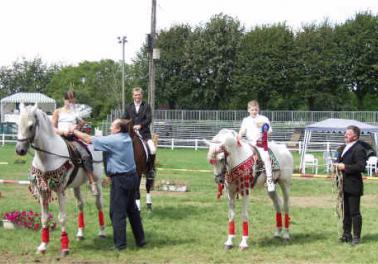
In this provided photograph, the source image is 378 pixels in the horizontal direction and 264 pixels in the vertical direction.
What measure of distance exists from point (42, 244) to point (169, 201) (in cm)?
560

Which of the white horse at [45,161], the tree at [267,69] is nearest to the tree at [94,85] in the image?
the tree at [267,69]

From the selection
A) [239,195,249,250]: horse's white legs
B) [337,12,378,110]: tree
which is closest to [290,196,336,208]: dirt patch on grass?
[239,195,249,250]: horse's white legs

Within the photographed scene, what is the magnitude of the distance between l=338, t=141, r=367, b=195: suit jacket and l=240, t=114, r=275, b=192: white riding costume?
4.05 ft

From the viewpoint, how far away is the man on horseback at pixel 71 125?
29.2 ft

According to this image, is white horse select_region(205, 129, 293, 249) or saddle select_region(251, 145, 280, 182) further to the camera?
saddle select_region(251, 145, 280, 182)

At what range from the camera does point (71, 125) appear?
906cm

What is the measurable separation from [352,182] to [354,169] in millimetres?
256

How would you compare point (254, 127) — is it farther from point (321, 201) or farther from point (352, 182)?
point (321, 201)

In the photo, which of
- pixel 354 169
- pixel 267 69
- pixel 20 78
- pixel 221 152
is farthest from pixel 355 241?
pixel 20 78

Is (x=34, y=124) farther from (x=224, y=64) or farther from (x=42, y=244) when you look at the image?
(x=224, y=64)

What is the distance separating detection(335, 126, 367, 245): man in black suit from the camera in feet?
29.2

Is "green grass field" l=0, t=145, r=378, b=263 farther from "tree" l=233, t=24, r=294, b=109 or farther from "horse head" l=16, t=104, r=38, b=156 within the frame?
"tree" l=233, t=24, r=294, b=109

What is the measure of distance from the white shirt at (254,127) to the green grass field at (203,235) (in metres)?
1.77

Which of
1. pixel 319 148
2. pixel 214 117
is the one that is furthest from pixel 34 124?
pixel 214 117
